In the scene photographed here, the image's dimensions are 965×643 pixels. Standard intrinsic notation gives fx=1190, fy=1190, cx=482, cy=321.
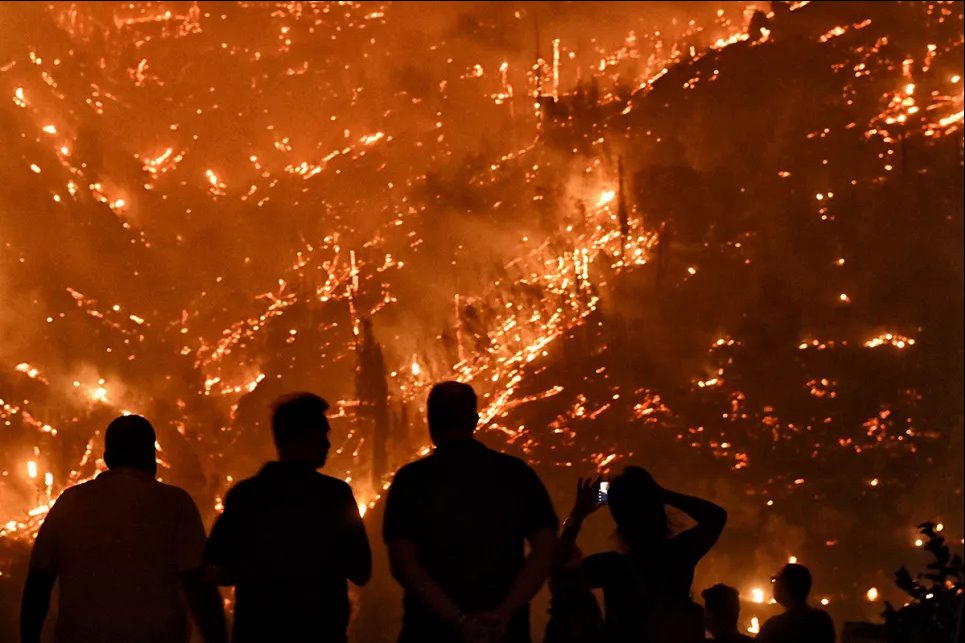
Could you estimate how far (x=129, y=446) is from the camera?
9.91ft

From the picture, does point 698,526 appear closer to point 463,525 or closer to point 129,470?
point 463,525

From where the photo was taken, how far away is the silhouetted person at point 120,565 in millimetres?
2896

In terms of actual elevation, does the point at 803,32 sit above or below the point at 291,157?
above

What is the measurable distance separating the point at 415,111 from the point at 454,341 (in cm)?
181

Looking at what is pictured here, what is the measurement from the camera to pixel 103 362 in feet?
27.2

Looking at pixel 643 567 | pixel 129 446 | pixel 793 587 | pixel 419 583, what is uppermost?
pixel 129 446

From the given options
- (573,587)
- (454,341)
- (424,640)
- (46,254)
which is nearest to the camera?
(424,640)

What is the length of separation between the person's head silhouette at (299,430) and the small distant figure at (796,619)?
1.92 metres

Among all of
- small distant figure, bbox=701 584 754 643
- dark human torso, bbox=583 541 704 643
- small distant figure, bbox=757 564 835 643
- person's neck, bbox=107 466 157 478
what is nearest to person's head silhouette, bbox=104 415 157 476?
person's neck, bbox=107 466 157 478

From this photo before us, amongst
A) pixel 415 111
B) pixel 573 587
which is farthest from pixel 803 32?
pixel 573 587

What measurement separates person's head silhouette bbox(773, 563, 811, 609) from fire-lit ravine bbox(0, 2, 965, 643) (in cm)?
444

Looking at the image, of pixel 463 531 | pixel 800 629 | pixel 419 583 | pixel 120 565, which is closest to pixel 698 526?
pixel 463 531

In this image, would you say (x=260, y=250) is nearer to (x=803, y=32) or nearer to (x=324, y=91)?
(x=324, y=91)

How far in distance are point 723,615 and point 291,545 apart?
1.96 meters
